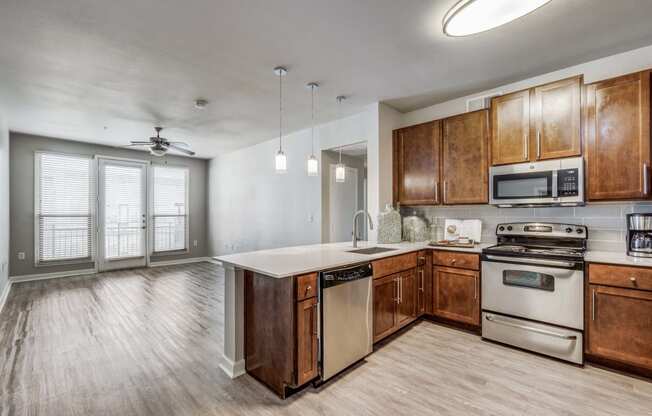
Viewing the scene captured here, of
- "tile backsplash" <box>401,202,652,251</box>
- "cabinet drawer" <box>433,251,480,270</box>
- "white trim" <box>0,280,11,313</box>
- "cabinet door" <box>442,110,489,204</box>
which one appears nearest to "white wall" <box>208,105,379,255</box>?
"cabinet door" <box>442,110,489,204</box>

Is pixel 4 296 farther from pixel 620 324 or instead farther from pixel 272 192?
pixel 620 324

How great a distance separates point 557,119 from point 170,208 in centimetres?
734

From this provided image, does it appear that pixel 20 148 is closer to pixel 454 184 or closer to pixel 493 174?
pixel 454 184

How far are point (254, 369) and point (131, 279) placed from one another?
177 inches

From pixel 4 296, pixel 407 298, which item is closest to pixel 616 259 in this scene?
pixel 407 298

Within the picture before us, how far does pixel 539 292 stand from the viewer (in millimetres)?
2494

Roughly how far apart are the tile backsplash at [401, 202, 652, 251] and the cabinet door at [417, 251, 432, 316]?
0.79 m

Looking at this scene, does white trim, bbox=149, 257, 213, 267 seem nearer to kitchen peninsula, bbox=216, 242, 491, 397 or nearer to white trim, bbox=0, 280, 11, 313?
white trim, bbox=0, 280, 11, 313

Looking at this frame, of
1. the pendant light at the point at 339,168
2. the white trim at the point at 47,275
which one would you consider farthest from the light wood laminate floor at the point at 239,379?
the white trim at the point at 47,275

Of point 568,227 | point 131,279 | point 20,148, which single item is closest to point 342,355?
point 568,227

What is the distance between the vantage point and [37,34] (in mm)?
2197

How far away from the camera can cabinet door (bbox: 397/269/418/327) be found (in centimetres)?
288

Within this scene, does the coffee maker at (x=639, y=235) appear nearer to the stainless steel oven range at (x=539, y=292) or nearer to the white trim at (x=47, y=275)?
the stainless steel oven range at (x=539, y=292)

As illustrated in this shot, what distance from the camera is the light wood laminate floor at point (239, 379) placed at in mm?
1855
